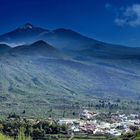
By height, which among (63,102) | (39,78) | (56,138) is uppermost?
(39,78)

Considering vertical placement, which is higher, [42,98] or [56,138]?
[42,98]

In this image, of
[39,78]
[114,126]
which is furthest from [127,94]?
[114,126]

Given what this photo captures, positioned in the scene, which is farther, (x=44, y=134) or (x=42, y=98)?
(x=42, y=98)

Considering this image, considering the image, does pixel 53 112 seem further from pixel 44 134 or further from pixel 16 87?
pixel 16 87

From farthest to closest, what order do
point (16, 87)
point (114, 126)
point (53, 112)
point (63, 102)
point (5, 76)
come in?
point (5, 76)
point (16, 87)
point (63, 102)
point (53, 112)
point (114, 126)

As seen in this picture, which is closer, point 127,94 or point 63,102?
point 63,102

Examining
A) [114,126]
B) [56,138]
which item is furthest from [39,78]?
[56,138]

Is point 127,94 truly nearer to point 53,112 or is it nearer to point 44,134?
point 53,112

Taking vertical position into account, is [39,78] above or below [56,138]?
above

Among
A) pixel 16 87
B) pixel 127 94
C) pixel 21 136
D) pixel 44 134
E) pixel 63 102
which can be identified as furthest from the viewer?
pixel 127 94
